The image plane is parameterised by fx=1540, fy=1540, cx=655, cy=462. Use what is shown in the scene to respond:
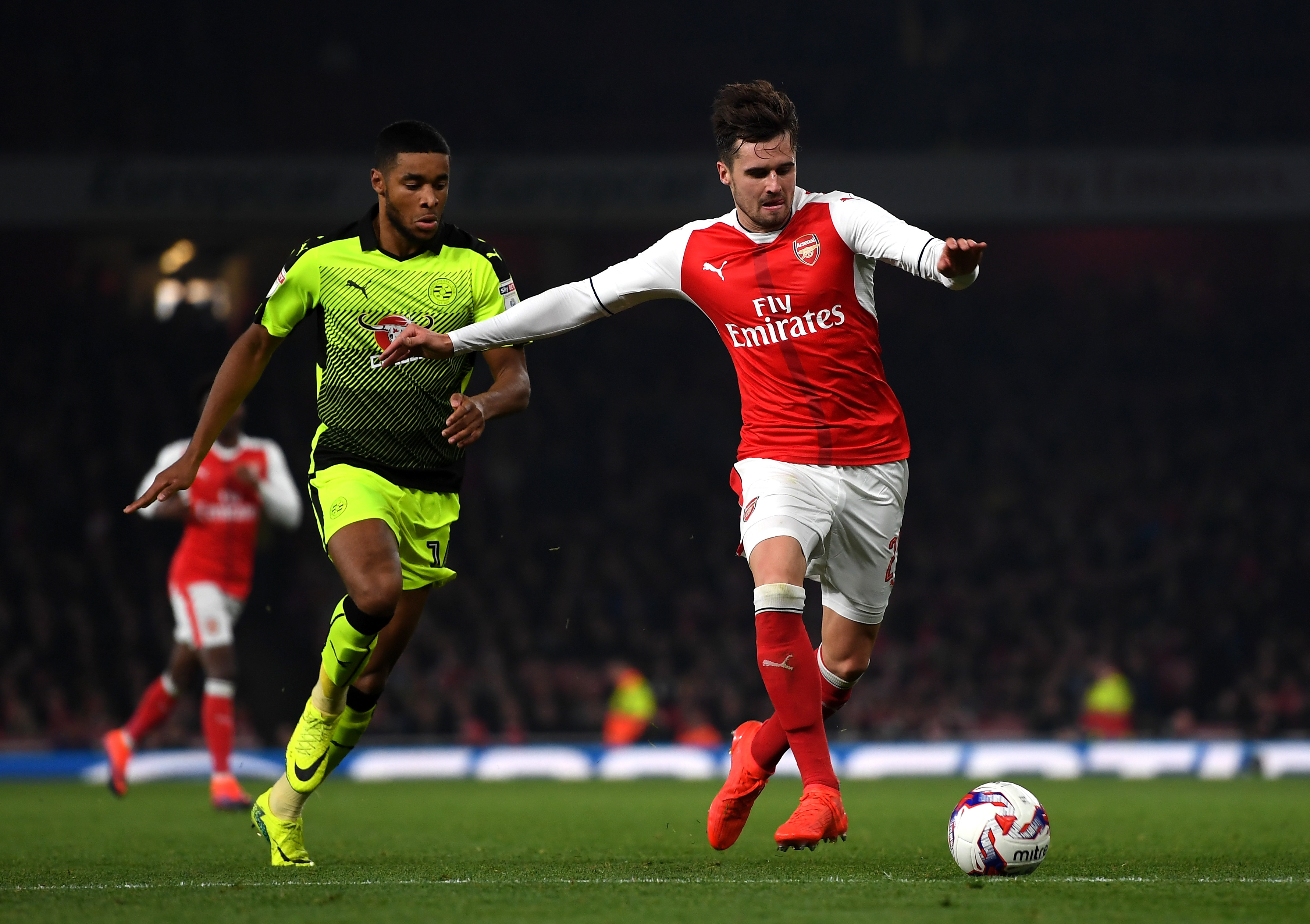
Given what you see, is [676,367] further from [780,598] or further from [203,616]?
[780,598]

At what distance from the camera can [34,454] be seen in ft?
59.5

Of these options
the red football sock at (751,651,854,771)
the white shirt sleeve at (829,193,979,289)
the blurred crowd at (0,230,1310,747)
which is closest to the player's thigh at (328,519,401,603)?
the red football sock at (751,651,854,771)

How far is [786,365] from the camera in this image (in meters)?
5.03

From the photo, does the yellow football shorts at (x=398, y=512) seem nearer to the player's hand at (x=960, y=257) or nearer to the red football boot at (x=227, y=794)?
the player's hand at (x=960, y=257)

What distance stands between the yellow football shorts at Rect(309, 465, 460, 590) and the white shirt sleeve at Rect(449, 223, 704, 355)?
1.76ft

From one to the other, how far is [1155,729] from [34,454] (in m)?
12.9

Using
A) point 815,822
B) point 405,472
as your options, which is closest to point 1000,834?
point 815,822

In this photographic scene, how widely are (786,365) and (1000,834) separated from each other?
161cm

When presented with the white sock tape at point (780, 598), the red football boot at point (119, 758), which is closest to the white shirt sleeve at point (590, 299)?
the white sock tape at point (780, 598)

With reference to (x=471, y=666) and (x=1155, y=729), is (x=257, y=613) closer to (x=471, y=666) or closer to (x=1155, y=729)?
(x=471, y=666)

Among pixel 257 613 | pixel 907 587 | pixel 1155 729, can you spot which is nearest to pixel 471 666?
Result: pixel 257 613

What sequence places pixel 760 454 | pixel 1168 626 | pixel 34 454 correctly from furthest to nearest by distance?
pixel 34 454 < pixel 1168 626 < pixel 760 454

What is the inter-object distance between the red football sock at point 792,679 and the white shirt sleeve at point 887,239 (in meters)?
1.14

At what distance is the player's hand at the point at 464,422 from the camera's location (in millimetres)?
4742
